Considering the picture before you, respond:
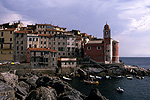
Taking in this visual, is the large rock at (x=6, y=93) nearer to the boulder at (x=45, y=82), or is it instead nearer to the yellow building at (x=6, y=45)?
the boulder at (x=45, y=82)

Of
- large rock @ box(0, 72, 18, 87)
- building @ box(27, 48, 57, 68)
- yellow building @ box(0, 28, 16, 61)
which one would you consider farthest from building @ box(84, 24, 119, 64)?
large rock @ box(0, 72, 18, 87)

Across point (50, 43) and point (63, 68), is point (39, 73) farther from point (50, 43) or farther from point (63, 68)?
point (50, 43)

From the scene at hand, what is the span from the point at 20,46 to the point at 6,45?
7249mm

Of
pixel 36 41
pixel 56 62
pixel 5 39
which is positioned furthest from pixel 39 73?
pixel 5 39

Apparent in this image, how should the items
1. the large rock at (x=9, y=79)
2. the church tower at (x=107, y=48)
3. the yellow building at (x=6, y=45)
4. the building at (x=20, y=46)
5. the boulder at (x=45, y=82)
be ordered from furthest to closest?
the church tower at (x=107, y=48) → the building at (x=20, y=46) → the yellow building at (x=6, y=45) → the large rock at (x=9, y=79) → the boulder at (x=45, y=82)

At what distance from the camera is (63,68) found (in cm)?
6969

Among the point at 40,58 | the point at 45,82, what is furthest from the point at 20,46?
the point at 45,82

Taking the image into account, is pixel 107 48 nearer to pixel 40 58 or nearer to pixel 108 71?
pixel 108 71

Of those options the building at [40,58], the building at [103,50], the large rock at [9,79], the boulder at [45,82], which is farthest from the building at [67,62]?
the large rock at [9,79]

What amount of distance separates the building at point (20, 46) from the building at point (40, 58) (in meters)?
9.78

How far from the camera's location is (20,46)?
243 ft

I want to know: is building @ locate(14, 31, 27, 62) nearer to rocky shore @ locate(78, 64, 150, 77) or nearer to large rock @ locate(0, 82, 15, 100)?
rocky shore @ locate(78, 64, 150, 77)

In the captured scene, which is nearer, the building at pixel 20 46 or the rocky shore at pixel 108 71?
the rocky shore at pixel 108 71

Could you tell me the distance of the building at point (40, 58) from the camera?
2554 inches
